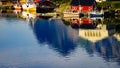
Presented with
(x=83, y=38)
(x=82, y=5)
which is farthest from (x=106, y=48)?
(x=82, y=5)

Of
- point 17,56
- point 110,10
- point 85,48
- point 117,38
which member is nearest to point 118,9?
point 110,10

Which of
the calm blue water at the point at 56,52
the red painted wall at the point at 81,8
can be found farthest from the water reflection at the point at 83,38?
the red painted wall at the point at 81,8

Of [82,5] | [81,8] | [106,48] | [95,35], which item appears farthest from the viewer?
[82,5]

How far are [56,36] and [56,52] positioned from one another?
577 inches

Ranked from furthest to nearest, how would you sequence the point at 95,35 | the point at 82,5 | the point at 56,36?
the point at 82,5
the point at 56,36
the point at 95,35

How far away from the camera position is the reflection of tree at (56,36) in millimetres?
42756

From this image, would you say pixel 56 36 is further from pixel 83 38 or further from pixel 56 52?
pixel 56 52

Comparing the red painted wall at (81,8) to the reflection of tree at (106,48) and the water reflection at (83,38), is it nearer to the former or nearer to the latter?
the water reflection at (83,38)

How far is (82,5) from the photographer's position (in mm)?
85062

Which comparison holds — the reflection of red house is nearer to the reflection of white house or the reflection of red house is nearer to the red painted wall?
the red painted wall

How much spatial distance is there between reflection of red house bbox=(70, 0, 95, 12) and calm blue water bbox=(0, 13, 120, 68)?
2822cm

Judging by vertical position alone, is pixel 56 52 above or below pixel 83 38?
above

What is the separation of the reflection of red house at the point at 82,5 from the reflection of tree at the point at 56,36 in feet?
38.8

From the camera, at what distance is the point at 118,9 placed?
80.7 m
